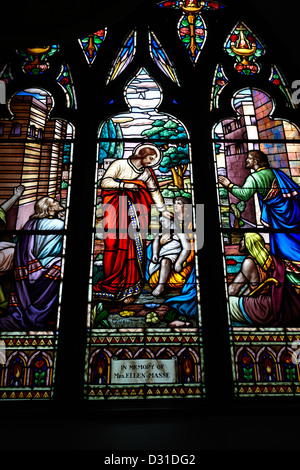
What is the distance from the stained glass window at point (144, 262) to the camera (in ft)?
15.5

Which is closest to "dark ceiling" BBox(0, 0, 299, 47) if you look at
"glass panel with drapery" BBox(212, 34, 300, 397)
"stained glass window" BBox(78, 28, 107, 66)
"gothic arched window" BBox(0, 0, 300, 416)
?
"gothic arched window" BBox(0, 0, 300, 416)

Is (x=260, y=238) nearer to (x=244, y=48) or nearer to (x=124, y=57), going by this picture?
(x=244, y=48)

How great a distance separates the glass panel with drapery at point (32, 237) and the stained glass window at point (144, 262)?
0.31 metres

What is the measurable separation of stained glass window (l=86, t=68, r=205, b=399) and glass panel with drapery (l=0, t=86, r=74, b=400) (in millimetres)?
314

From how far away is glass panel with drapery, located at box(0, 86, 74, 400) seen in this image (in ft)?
15.5

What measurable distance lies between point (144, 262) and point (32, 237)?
3.22ft

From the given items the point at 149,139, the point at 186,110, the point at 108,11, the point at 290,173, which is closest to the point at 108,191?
the point at 149,139

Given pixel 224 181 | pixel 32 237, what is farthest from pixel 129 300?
pixel 224 181

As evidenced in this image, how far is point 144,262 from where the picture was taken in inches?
205

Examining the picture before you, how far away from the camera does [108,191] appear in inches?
219

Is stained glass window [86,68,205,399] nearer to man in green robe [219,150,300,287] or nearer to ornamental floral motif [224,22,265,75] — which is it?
man in green robe [219,150,300,287]

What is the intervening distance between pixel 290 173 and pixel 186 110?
117cm

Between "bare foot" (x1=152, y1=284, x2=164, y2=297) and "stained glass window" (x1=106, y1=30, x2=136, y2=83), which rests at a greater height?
"stained glass window" (x1=106, y1=30, x2=136, y2=83)

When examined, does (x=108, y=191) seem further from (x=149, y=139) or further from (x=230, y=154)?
(x=230, y=154)
